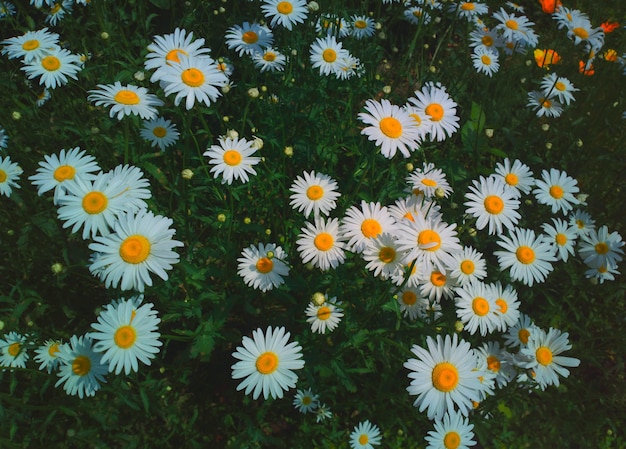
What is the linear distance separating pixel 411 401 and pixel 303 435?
0.83 meters

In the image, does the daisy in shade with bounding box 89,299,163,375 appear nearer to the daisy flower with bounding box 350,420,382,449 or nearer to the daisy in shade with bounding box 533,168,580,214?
the daisy flower with bounding box 350,420,382,449

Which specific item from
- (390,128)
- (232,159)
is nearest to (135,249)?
(232,159)

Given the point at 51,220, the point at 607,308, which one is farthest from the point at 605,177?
the point at 51,220

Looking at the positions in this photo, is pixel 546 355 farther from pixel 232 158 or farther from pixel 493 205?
pixel 232 158

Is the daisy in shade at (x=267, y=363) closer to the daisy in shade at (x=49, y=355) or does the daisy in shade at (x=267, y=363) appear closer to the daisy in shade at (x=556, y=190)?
the daisy in shade at (x=49, y=355)

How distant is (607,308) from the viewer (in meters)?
4.10

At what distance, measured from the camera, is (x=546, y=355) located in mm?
3197

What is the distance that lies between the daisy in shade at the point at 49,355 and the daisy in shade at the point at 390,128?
2.33 m

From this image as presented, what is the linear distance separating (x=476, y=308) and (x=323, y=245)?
1.15 m

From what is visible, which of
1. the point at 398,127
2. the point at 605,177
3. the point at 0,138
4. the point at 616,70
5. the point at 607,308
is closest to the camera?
the point at 398,127

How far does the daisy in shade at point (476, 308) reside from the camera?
2.98 meters

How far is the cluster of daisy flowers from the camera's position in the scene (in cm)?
231

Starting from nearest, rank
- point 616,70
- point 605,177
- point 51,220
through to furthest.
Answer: point 51,220
point 605,177
point 616,70

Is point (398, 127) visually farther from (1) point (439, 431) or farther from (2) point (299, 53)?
(1) point (439, 431)
